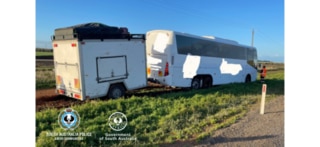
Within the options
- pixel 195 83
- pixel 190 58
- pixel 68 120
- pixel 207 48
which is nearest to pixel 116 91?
pixel 68 120

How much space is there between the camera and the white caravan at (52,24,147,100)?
6009 millimetres

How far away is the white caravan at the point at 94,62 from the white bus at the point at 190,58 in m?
1.18

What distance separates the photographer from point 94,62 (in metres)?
6.23

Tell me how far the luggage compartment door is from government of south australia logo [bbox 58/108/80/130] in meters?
2.04

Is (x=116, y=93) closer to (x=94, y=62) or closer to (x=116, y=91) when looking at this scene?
(x=116, y=91)

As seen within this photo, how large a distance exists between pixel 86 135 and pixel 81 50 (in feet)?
8.60

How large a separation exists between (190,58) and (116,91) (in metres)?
3.36

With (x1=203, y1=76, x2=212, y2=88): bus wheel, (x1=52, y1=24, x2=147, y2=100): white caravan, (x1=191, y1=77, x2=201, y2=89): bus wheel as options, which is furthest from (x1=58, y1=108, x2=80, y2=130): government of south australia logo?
(x1=203, y1=76, x2=212, y2=88): bus wheel

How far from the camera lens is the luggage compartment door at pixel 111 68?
251 inches

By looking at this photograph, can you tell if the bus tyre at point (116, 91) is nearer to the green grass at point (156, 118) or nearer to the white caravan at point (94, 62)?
the white caravan at point (94, 62)

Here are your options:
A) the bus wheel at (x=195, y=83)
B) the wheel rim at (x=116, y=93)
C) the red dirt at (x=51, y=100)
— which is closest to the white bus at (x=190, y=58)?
the bus wheel at (x=195, y=83)

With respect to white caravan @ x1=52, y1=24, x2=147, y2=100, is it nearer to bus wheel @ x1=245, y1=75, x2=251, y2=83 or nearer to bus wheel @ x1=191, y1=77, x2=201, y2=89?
bus wheel @ x1=191, y1=77, x2=201, y2=89
